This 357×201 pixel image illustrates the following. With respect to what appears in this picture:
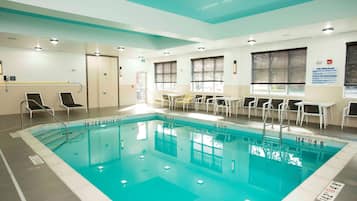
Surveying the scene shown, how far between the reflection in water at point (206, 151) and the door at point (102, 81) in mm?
6115

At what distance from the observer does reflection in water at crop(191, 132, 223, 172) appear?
420cm

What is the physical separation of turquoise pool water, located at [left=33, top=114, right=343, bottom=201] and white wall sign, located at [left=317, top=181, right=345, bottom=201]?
1.89 feet

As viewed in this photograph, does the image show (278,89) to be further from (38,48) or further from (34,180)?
(38,48)

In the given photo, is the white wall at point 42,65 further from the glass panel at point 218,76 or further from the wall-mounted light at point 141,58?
the glass panel at point 218,76

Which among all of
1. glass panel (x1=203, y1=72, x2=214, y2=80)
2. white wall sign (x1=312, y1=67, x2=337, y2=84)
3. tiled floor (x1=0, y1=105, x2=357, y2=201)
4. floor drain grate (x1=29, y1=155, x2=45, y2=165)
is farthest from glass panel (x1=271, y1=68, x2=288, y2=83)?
floor drain grate (x1=29, y1=155, x2=45, y2=165)

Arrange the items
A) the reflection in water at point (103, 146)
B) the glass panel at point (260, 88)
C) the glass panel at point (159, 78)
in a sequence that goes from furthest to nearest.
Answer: the glass panel at point (159, 78) < the glass panel at point (260, 88) < the reflection in water at point (103, 146)

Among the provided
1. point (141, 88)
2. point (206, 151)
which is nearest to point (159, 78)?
point (141, 88)

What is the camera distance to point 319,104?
575 centimetres

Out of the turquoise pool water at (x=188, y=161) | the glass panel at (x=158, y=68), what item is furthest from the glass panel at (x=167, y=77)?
the turquoise pool water at (x=188, y=161)

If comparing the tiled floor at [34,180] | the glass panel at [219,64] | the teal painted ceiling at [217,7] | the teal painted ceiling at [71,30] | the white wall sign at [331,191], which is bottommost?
the white wall sign at [331,191]

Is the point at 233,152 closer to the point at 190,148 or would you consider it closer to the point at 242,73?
the point at 190,148

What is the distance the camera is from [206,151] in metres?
4.88

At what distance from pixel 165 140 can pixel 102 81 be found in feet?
20.0

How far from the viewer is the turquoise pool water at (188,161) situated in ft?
10.2
